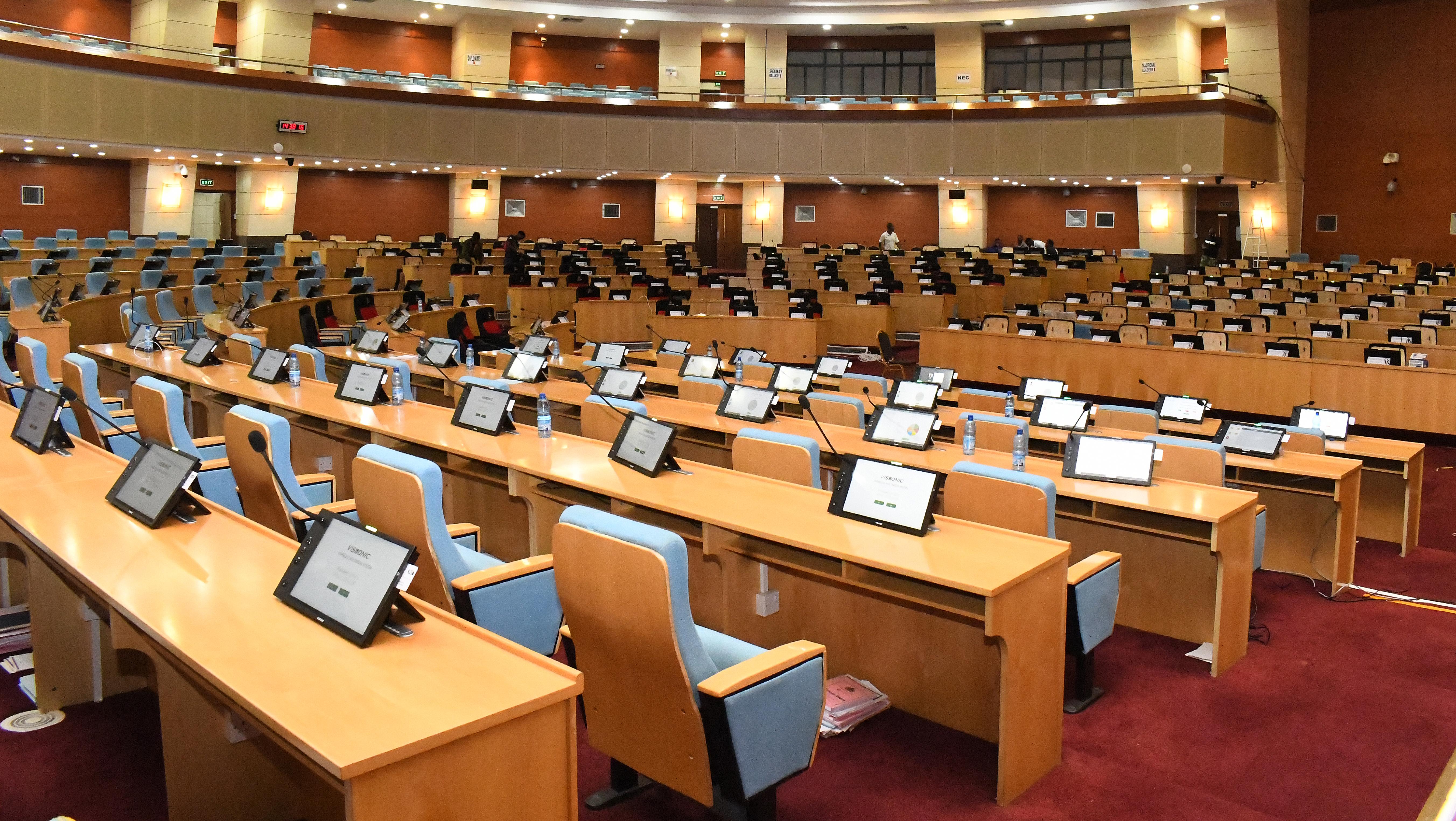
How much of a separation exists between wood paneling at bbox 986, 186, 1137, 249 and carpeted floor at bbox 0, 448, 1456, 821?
20.9 meters

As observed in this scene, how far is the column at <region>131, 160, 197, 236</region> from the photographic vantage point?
2119 centimetres

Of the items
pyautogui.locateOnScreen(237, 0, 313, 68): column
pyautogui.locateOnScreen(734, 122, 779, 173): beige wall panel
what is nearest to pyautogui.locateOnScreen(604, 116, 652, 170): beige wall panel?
pyautogui.locateOnScreen(734, 122, 779, 173): beige wall panel

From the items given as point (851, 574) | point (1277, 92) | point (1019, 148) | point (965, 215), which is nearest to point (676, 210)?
point (965, 215)

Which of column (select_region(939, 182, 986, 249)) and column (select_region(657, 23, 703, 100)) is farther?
column (select_region(657, 23, 703, 100))

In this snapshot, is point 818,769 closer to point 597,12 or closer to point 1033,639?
point 1033,639

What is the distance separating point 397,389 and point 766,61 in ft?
68.1

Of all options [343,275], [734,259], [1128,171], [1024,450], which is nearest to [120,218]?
[343,275]

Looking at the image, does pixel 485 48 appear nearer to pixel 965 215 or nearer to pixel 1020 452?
pixel 965 215

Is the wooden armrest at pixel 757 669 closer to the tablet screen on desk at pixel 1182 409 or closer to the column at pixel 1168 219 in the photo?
the tablet screen on desk at pixel 1182 409

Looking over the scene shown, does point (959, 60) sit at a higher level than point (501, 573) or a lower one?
higher

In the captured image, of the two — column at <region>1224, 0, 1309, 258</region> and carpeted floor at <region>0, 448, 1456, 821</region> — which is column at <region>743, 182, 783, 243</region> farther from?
carpeted floor at <region>0, 448, 1456, 821</region>

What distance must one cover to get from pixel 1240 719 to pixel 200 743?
3.28 meters

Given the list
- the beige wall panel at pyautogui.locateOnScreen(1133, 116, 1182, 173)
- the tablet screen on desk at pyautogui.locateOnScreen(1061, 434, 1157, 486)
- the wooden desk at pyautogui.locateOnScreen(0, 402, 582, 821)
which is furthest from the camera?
the beige wall panel at pyautogui.locateOnScreen(1133, 116, 1182, 173)

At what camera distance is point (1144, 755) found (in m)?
3.51
